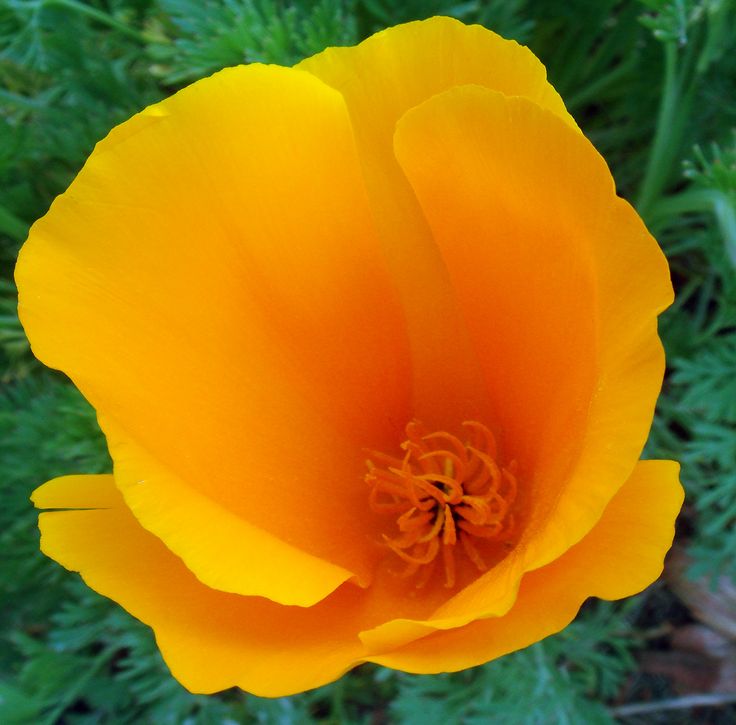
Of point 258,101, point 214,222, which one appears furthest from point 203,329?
point 258,101

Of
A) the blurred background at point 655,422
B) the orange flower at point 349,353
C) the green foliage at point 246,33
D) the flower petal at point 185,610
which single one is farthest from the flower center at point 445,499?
the green foliage at point 246,33

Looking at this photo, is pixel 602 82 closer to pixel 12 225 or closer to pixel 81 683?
pixel 12 225

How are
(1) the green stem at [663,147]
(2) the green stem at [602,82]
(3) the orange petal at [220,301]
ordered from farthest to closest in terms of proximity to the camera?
(2) the green stem at [602,82], (1) the green stem at [663,147], (3) the orange petal at [220,301]

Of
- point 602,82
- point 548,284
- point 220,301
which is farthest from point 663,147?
point 220,301

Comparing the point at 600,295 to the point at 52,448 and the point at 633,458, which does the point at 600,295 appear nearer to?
the point at 633,458

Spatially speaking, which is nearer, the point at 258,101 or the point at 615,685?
the point at 258,101

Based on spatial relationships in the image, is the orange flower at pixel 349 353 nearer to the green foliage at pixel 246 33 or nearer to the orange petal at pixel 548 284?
the orange petal at pixel 548 284

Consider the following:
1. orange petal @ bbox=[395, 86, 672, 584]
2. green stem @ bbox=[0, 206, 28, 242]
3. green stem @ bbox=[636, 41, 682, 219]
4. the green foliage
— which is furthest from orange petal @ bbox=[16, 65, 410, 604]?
green stem @ bbox=[0, 206, 28, 242]
